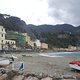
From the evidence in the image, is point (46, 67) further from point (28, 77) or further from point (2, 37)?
point (2, 37)

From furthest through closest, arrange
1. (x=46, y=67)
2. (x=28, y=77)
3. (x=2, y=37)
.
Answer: (x=2, y=37) → (x=46, y=67) → (x=28, y=77)

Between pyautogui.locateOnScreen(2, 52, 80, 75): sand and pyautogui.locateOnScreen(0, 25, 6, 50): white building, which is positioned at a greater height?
pyautogui.locateOnScreen(0, 25, 6, 50): white building

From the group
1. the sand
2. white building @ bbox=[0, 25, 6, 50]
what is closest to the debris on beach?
the sand

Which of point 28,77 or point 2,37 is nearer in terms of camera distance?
point 28,77

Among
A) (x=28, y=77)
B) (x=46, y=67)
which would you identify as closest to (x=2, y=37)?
(x=46, y=67)

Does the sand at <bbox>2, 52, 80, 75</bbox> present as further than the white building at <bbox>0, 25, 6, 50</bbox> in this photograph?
No

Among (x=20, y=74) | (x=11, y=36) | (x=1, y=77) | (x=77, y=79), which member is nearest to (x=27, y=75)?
(x=20, y=74)

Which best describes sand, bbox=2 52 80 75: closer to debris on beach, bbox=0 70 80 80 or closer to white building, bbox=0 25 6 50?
debris on beach, bbox=0 70 80 80

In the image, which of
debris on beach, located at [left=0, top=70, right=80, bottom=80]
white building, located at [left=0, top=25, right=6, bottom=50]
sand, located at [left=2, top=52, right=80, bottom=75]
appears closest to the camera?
debris on beach, located at [left=0, top=70, right=80, bottom=80]

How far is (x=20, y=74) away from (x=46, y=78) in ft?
8.50

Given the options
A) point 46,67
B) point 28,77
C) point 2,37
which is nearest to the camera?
point 28,77

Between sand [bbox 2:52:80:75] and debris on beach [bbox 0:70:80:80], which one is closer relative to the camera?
debris on beach [bbox 0:70:80:80]

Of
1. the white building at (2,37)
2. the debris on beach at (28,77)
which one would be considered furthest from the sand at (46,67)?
the white building at (2,37)

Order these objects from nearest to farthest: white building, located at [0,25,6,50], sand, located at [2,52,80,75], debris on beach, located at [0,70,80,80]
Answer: debris on beach, located at [0,70,80,80]
sand, located at [2,52,80,75]
white building, located at [0,25,6,50]
